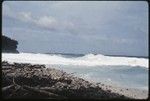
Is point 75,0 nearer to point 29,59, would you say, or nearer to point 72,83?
point 72,83

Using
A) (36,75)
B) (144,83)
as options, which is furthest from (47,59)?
(144,83)

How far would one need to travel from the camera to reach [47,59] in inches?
266

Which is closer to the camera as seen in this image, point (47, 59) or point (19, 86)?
point (19, 86)

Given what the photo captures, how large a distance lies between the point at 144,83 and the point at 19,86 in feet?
4.71

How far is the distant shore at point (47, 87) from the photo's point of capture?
11.4ft

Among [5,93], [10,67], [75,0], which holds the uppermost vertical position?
[75,0]

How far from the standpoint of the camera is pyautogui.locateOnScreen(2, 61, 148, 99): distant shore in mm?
3469

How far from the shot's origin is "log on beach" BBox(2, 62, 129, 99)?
3.48 metres

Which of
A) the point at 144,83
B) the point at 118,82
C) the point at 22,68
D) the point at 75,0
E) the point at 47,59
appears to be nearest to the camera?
the point at 75,0

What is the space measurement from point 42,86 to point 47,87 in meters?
0.07

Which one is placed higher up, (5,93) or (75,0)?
(75,0)

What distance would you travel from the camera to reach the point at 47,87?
392cm

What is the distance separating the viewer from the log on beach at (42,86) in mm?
3477

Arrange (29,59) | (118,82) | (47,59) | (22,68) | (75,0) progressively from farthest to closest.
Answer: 1. (47,59)
2. (29,59)
3. (118,82)
4. (22,68)
5. (75,0)
